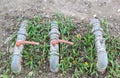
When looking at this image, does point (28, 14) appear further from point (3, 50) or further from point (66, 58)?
point (66, 58)

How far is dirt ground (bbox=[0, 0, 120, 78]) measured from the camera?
4.30 m

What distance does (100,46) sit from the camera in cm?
373

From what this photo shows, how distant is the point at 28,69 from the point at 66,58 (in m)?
0.53

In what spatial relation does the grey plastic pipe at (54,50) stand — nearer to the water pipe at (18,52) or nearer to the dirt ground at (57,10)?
the water pipe at (18,52)

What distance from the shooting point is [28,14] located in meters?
4.43

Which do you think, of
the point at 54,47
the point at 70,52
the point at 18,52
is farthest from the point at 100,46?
the point at 18,52

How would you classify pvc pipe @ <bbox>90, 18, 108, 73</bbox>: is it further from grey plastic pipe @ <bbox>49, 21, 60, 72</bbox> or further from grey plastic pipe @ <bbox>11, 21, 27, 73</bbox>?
grey plastic pipe @ <bbox>11, 21, 27, 73</bbox>

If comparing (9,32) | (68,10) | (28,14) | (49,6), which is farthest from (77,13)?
(9,32)

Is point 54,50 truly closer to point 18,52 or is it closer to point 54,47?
point 54,47

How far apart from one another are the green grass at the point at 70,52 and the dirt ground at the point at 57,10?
224mm

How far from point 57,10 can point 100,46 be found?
1.13 m

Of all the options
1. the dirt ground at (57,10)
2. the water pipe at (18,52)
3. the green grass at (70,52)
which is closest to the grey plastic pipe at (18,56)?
the water pipe at (18,52)

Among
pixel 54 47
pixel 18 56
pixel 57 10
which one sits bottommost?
pixel 18 56

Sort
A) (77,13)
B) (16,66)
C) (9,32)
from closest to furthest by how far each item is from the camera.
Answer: (16,66) → (9,32) → (77,13)
